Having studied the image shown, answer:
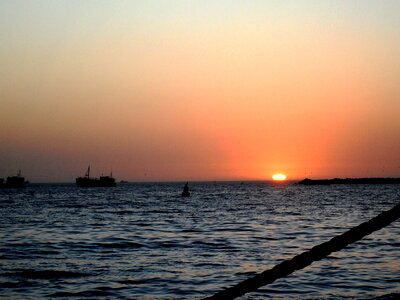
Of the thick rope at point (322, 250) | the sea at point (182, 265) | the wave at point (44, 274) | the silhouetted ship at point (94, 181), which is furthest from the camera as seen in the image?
the silhouetted ship at point (94, 181)

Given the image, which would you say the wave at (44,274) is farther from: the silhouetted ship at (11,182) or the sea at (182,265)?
the silhouetted ship at (11,182)

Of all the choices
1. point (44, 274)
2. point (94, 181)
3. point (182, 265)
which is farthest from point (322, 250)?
point (94, 181)

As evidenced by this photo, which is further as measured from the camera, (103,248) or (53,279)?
(103,248)

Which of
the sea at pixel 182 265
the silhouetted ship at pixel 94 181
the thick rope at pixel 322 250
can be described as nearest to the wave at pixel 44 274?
the sea at pixel 182 265

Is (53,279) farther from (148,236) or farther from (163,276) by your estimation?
(148,236)

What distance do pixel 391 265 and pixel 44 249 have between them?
1443 centimetres

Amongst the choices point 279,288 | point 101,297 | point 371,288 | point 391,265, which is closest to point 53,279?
point 101,297

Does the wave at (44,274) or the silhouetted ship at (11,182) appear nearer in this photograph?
the wave at (44,274)

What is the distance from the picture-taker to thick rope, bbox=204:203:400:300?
2.66 meters

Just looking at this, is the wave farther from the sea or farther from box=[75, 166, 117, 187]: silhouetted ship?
box=[75, 166, 117, 187]: silhouetted ship

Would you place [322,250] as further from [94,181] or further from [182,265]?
[94,181]

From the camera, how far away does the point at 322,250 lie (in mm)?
2820

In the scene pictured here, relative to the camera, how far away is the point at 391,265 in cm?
1549

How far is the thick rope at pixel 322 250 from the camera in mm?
2658
